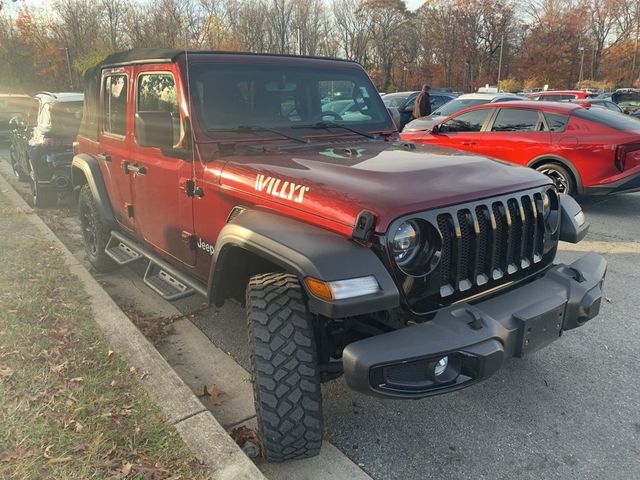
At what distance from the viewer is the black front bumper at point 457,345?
7.00ft

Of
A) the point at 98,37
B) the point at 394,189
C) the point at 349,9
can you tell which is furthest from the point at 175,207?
the point at 349,9

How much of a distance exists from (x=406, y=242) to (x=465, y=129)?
6845mm

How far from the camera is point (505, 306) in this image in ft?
8.08

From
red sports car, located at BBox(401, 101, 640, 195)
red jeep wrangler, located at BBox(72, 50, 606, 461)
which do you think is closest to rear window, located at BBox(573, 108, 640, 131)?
red sports car, located at BBox(401, 101, 640, 195)

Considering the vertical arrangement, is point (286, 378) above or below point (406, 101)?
below

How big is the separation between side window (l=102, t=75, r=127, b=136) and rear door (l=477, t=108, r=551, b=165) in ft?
18.5

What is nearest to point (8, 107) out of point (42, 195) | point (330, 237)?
point (42, 195)

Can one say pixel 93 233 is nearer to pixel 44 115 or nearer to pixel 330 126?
pixel 330 126

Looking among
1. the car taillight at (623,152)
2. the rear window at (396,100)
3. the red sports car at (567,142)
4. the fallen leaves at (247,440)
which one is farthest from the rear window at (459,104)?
the fallen leaves at (247,440)

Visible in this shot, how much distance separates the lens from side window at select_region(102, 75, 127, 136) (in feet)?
13.9

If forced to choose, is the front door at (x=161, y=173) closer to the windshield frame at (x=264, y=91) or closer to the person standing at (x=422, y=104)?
the windshield frame at (x=264, y=91)

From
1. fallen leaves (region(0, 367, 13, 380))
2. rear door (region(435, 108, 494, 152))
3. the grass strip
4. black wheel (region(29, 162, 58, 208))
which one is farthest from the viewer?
rear door (region(435, 108, 494, 152))

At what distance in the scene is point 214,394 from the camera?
3154mm

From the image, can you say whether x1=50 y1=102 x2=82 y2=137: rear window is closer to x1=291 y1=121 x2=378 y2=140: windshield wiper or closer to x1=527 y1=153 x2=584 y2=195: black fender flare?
x1=291 y1=121 x2=378 y2=140: windshield wiper
